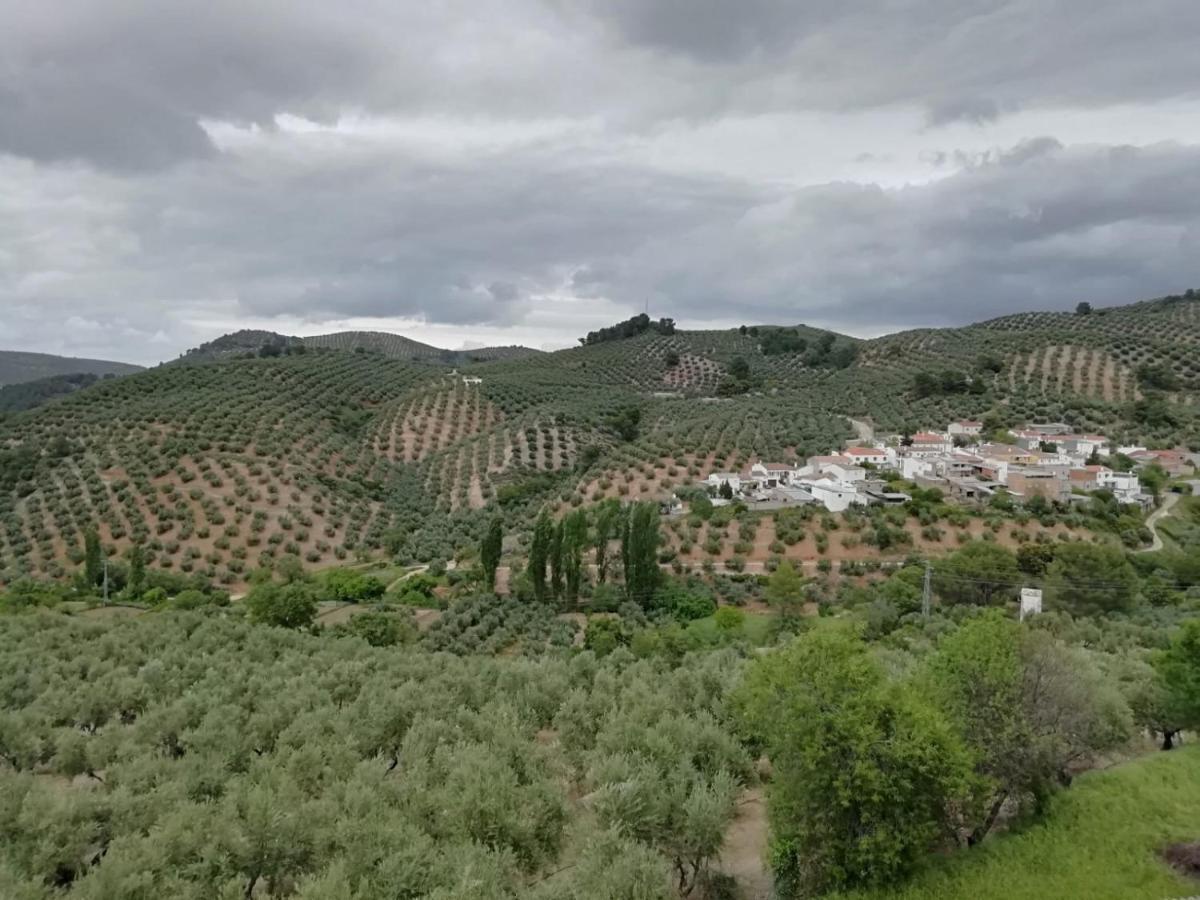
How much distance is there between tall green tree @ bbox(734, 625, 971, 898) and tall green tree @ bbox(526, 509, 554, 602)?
76.6 feet

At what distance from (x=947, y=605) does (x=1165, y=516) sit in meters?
23.6

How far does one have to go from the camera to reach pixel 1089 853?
12719 mm

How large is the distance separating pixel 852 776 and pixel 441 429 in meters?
67.4

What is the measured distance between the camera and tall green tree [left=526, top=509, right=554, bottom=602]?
35.1 meters

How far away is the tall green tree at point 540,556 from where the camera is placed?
35125 millimetres

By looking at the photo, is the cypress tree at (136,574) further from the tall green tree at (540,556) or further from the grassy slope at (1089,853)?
the grassy slope at (1089,853)

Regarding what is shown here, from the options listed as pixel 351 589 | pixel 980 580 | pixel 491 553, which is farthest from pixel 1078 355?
pixel 351 589

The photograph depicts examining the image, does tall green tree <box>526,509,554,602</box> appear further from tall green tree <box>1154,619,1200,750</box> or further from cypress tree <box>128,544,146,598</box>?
tall green tree <box>1154,619,1200,750</box>

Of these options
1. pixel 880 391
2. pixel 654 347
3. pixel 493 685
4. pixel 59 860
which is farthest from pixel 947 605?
pixel 654 347

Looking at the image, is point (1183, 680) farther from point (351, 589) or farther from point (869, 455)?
point (869, 455)

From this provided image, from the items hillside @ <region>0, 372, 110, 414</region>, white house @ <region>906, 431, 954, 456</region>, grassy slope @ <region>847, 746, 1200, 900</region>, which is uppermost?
hillside @ <region>0, 372, 110, 414</region>

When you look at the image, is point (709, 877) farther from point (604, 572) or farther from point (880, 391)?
point (880, 391)

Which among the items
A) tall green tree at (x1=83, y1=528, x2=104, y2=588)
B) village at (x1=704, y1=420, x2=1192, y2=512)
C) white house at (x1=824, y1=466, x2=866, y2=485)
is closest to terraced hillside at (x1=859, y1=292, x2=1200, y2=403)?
village at (x1=704, y1=420, x2=1192, y2=512)

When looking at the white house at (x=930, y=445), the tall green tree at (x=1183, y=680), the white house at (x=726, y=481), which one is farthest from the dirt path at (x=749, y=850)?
the white house at (x=930, y=445)
